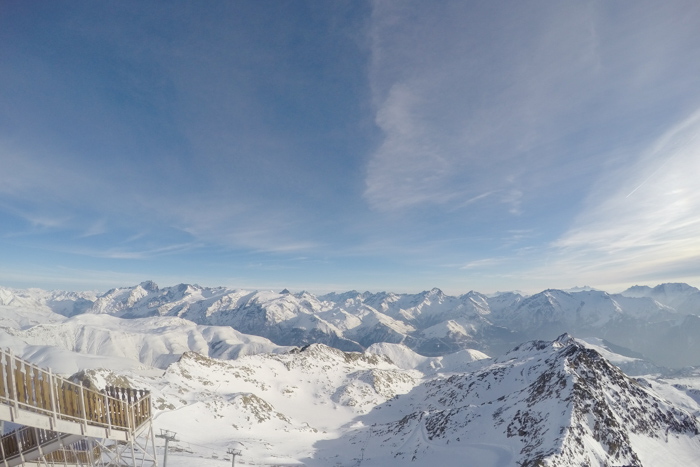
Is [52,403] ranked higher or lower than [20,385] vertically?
lower

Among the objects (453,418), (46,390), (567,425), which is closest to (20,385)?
(46,390)

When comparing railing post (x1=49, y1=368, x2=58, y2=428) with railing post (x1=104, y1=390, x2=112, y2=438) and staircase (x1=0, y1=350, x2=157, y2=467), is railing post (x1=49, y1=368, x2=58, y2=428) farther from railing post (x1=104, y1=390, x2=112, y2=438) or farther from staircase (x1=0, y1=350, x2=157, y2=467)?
railing post (x1=104, y1=390, x2=112, y2=438)

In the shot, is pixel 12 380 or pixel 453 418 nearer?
Result: pixel 12 380

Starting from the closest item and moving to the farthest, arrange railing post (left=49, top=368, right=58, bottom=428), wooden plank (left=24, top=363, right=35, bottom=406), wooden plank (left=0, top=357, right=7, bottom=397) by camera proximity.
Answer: wooden plank (left=0, top=357, right=7, bottom=397), wooden plank (left=24, top=363, right=35, bottom=406), railing post (left=49, top=368, right=58, bottom=428)

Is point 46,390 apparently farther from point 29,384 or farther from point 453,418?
point 453,418

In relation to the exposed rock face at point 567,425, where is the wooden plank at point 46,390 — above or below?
above

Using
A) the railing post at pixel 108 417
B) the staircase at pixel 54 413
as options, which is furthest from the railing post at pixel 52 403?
the railing post at pixel 108 417

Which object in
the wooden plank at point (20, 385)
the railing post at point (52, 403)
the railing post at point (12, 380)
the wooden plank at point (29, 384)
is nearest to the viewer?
the railing post at point (12, 380)

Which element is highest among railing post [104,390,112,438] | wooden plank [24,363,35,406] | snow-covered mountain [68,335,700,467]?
wooden plank [24,363,35,406]

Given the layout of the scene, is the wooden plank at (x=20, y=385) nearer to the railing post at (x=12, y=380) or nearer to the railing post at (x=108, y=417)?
the railing post at (x=12, y=380)

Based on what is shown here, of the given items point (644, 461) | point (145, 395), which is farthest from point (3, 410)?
point (644, 461)

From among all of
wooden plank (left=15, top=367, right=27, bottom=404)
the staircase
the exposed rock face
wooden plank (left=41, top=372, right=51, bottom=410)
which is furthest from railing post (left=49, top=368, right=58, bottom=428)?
the exposed rock face
